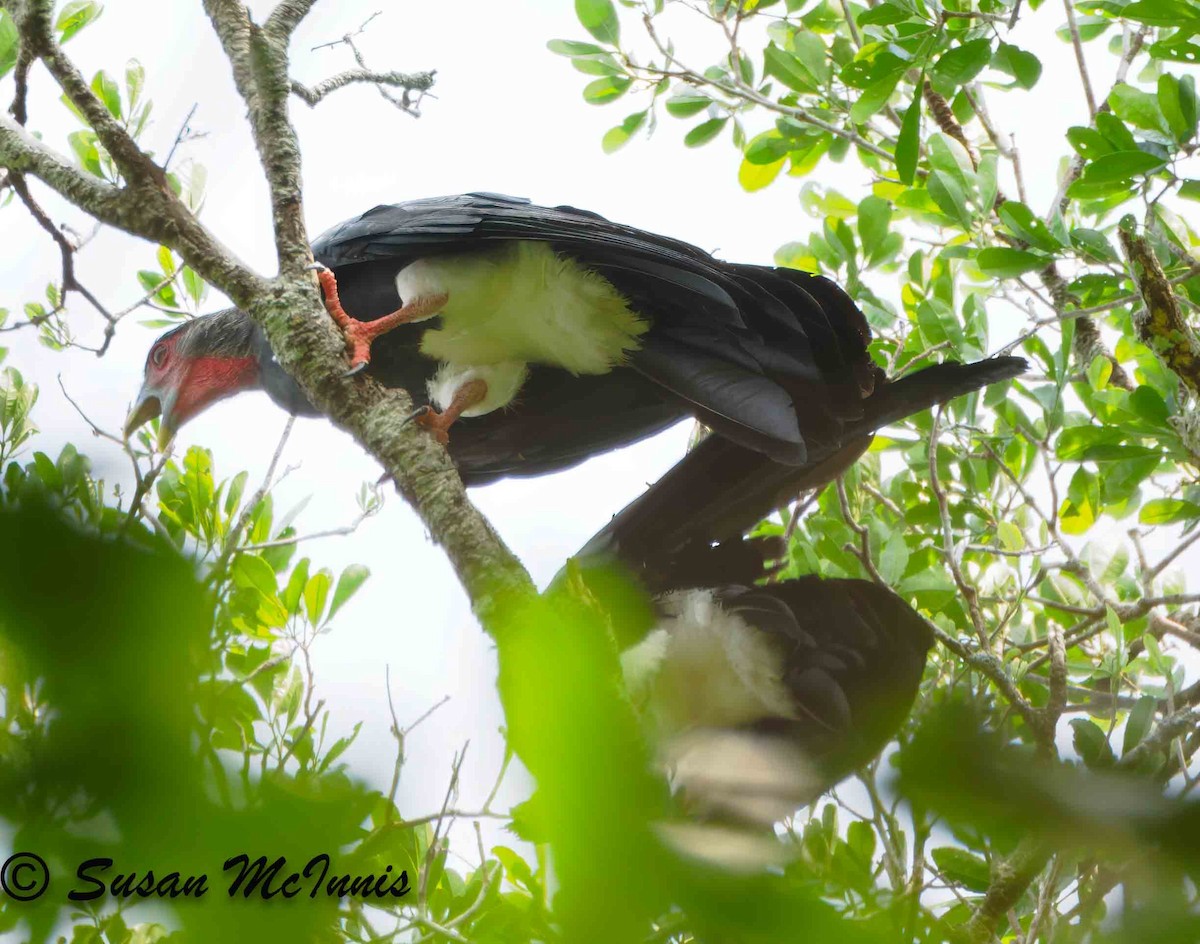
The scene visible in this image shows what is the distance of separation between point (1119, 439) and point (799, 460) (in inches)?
57.4

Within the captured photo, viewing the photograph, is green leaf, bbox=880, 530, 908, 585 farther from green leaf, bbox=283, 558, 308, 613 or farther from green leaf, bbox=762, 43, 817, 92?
green leaf, bbox=762, 43, 817, 92

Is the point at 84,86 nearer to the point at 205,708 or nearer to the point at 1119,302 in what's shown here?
the point at 205,708

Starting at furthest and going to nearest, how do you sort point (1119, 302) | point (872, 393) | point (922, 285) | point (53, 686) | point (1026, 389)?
point (922, 285)
point (1026, 389)
point (1119, 302)
point (872, 393)
point (53, 686)

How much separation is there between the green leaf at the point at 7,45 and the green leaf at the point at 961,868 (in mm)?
3545

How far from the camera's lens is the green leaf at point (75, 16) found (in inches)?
147

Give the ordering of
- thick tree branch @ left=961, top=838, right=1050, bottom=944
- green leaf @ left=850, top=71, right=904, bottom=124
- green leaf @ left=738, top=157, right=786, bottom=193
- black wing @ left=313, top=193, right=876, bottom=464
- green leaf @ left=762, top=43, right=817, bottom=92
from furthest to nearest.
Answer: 1. green leaf @ left=738, top=157, right=786, bottom=193
2. green leaf @ left=762, top=43, right=817, bottom=92
3. green leaf @ left=850, top=71, right=904, bottom=124
4. black wing @ left=313, top=193, right=876, bottom=464
5. thick tree branch @ left=961, top=838, right=1050, bottom=944

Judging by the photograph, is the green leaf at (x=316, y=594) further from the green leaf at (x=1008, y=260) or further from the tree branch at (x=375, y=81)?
the green leaf at (x=1008, y=260)

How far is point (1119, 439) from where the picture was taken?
356cm

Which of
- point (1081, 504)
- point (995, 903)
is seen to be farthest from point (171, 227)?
point (1081, 504)

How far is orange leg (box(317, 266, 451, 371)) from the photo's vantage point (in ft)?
10.1

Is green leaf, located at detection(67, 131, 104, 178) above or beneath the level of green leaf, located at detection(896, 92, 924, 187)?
above

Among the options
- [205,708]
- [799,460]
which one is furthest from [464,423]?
[205,708]

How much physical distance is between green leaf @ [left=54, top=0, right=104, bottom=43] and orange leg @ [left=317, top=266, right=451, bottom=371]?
1.34 metres

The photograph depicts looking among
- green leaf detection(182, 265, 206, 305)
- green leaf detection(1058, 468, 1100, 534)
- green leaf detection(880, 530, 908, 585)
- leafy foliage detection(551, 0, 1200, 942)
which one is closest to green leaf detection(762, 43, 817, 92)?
leafy foliage detection(551, 0, 1200, 942)
